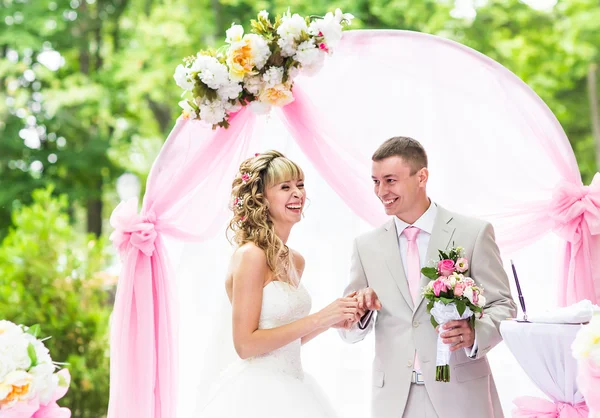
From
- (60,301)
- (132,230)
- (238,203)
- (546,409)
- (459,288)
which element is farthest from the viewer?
(60,301)

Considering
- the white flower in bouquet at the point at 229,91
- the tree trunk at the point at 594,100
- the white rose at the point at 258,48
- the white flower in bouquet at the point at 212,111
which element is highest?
the tree trunk at the point at 594,100

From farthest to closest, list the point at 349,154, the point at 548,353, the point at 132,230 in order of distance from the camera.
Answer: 1. the point at 349,154
2. the point at 132,230
3. the point at 548,353

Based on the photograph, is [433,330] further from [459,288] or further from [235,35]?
[235,35]

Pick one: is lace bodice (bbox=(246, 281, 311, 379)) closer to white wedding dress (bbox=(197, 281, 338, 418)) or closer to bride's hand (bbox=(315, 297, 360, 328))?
white wedding dress (bbox=(197, 281, 338, 418))

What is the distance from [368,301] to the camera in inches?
141

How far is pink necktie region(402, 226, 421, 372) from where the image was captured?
3.62 meters

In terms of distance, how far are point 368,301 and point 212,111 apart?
151 cm

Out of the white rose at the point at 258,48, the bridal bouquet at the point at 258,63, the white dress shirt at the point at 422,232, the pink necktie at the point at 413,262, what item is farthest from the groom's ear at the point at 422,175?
the white rose at the point at 258,48

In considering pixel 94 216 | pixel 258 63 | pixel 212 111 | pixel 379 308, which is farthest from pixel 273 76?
pixel 94 216

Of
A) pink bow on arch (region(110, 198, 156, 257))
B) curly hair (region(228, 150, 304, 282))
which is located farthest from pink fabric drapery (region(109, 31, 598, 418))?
curly hair (region(228, 150, 304, 282))

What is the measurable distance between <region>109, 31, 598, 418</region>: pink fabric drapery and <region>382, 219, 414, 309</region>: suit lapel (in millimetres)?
809

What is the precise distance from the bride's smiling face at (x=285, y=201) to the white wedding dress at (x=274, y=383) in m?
0.37

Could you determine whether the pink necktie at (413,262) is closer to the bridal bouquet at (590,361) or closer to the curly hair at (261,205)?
the curly hair at (261,205)

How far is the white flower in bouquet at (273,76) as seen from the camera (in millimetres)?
4164
